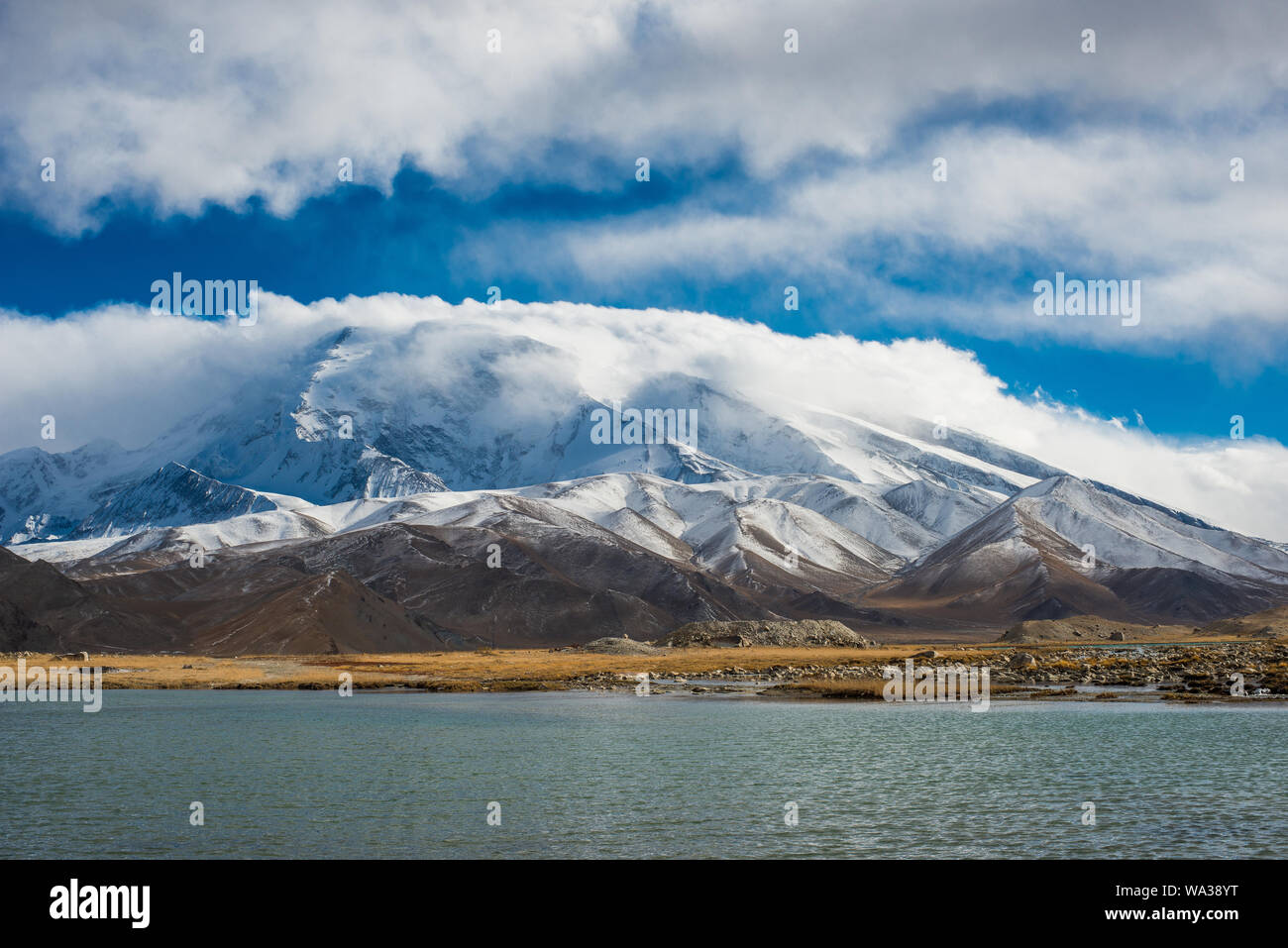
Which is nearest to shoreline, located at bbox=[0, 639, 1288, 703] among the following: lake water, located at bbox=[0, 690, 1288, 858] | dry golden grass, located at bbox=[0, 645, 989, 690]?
dry golden grass, located at bbox=[0, 645, 989, 690]

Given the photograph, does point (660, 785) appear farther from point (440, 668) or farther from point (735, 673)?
point (440, 668)

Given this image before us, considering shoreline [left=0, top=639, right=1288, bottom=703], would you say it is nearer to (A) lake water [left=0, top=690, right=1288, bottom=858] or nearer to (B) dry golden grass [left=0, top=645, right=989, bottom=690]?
(B) dry golden grass [left=0, top=645, right=989, bottom=690]

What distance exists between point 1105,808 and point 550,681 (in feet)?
338

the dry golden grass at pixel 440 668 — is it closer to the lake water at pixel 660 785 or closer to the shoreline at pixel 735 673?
the shoreline at pixel 735 673

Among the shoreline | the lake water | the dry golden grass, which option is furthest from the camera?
the dry golden grass

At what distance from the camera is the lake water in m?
35.9

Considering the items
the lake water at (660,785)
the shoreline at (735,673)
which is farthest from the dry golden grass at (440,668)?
the lake water at (660,785)

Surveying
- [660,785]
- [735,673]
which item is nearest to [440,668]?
[735,673]

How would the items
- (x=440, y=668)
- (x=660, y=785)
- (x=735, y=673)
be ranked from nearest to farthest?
(x=660, y=785) → (x=735, y=673) → (x=440, y=668)

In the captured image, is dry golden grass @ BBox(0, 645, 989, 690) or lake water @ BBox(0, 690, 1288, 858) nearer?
lake water @ BBox(0, 690, 1288, 858)

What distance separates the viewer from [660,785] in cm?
4866

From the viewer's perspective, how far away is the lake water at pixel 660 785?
118 feet

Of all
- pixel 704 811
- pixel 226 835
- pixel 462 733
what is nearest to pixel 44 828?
pixel 226 835
